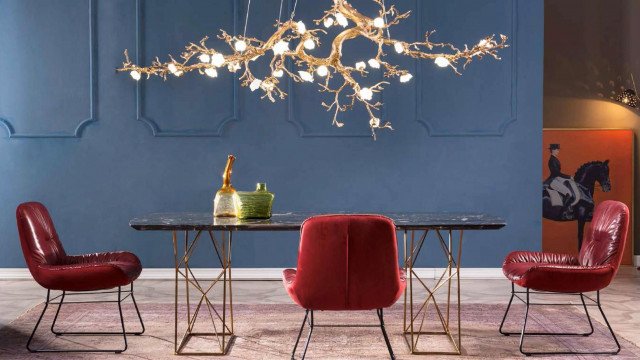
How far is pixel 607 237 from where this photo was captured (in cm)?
369

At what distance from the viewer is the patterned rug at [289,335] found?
3.65m

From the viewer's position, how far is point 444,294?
17.7 ft

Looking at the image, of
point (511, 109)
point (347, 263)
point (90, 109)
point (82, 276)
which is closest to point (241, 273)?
point (90, 109)

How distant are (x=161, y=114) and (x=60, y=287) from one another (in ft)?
8.78

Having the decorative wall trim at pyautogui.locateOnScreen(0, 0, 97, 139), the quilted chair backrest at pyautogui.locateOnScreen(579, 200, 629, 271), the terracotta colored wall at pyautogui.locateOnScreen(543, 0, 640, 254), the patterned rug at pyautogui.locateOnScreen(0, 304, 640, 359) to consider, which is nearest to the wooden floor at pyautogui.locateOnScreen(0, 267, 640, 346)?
the patterned rug at pyautogui.locateOnScreen(0, 304, 640, 359)

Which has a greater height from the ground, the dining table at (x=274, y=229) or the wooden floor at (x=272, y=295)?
the dining table at (x=274, y=229)

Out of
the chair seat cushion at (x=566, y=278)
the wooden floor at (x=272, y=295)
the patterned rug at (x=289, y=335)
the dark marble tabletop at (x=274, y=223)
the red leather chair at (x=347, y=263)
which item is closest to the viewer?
the red leather chair at (x=347, y=263)

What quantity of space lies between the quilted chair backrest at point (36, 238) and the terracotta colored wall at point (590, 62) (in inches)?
229

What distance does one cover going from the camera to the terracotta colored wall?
7.66 m

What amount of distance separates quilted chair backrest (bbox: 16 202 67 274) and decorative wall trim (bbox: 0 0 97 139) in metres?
2.21

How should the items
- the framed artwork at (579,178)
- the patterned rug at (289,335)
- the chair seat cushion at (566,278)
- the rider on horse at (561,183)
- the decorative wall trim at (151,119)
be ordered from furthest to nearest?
the rider on horse at (561,183)
the framed artwork at (579,178)
the decorative wall trim at (151,119)
the patterned rug at (289,335)
the chair seat cushion at (566,278)

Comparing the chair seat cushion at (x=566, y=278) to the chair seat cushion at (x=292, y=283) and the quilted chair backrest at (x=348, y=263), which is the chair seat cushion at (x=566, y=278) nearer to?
the chair seat cushion at (x=292, y=283)

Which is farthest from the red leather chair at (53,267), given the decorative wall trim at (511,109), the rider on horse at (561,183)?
the rider on horse at (561,183)

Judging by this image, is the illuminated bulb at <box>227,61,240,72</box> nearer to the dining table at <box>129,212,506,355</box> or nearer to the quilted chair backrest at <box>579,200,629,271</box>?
the dining table at <box>129,212,506,355</box>
